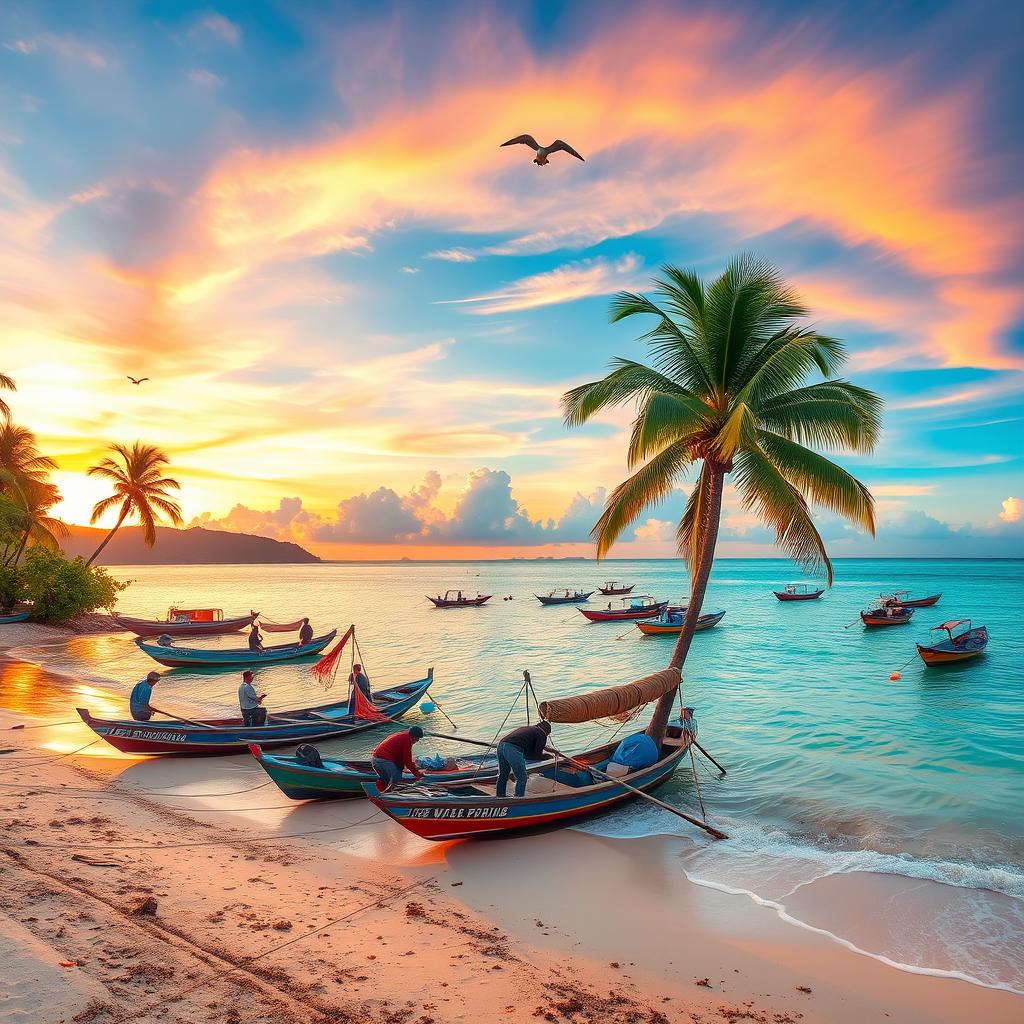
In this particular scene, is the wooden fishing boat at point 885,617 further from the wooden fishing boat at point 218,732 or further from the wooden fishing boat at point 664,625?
the wooden fishing boat at point 218,732

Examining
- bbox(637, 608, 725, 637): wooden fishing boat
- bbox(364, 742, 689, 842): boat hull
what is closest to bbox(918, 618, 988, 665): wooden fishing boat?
bbox(637, 608, 725, 637): wooden fishing boat

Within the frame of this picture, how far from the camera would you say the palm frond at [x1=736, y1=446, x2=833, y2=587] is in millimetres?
13672

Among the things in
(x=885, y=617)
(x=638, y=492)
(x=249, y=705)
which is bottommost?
(x=885, y=617)

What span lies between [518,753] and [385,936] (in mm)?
3601

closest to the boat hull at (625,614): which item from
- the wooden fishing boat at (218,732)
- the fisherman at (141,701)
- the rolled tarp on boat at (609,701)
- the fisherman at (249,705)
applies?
the wooden fishing boat at (218,732)

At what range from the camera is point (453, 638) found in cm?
4406

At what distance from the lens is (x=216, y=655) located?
29812 mm

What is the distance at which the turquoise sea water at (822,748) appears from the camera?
9.06m

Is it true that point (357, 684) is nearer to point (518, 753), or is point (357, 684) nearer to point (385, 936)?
point (518, 753)

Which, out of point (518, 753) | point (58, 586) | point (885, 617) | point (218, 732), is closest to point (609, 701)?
point (518, 753)

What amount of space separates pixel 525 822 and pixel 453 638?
34.0 m

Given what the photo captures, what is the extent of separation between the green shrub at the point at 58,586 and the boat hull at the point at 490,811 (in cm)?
3708

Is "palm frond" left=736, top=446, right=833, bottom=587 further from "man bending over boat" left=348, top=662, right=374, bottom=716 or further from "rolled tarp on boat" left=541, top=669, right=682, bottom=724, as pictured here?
"man bending over boat" left=348, top=662, right=374, bottom=716

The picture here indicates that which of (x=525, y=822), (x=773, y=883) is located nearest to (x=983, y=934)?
(x=773, y=883)
